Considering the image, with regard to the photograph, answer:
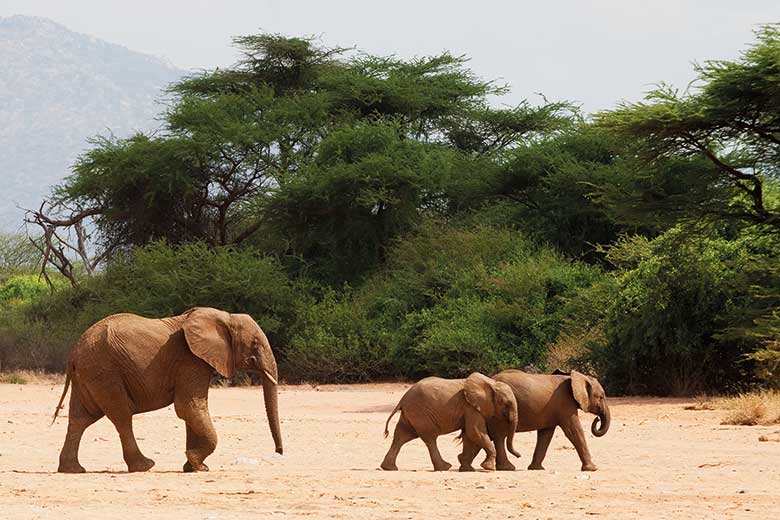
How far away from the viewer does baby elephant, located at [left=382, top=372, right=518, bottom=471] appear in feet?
42.7

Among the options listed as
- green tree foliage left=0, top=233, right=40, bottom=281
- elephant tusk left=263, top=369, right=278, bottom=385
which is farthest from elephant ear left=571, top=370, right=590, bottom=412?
green tree foliage left=0, top=233, right=40, bottom=281

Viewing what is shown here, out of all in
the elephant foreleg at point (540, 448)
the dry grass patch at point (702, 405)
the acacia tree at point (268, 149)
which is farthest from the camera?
the acacia tree at point (268, 149)

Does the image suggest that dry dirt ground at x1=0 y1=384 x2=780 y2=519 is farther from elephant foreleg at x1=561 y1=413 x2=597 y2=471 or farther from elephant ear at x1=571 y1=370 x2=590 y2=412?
elephant ear at x1=571 y1=370 x2=590 y2=412

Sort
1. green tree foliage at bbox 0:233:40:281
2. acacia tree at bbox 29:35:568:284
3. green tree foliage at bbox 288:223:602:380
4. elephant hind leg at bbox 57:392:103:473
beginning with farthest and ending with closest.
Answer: green tree foliage at bbox 0:233:40:281
acacia tree at bbox 29:35:568:284
green tree foliage at bbox 288:223:602:380
elephant hind leg at bbox 57:392:103:473

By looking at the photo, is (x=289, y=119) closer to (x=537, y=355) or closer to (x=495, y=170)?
(x=495, y=170)

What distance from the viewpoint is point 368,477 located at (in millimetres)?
12398

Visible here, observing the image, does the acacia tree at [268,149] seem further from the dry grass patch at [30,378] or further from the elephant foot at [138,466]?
the elephant foot at [138,466]

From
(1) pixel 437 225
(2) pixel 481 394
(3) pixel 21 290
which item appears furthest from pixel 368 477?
(3) pixel 21 290

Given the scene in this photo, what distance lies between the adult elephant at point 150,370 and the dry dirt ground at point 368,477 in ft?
1.21

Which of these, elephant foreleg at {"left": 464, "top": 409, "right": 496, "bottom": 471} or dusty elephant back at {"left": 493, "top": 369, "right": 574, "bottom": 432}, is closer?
elephant foreleg at {"left": 464, "top": 409, "right": 496, "bottom": 471}

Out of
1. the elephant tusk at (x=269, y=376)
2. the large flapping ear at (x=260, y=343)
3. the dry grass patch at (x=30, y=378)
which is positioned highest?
the large flapping ear at (x=260, y=343)

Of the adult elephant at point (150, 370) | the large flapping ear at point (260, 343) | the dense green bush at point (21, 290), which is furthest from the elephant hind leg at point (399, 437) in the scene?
the dense green bush at point (21, 290)

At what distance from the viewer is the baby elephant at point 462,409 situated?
13008mm

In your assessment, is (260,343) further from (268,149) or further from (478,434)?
(268,149)
